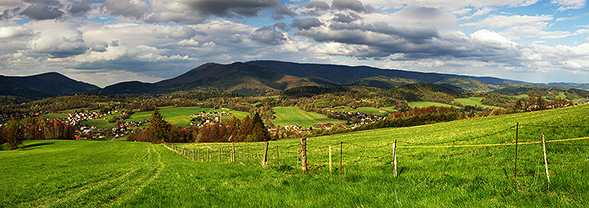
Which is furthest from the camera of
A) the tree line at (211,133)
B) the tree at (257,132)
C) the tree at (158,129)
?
the tree at (257,132)

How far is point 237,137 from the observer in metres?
91.6

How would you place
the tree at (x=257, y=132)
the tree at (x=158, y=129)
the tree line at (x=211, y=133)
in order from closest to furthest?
the tree at (x=158, y=129) → the tree line at (x=211, y=133) → the tree at (x=257, y=132)

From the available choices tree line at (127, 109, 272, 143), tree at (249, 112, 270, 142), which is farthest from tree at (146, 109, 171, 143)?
tree at (249, 112, 270, 142)

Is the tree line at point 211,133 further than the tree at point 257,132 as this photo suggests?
No

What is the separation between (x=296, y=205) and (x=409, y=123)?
302ft

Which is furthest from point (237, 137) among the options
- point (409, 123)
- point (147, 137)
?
point (409, 123)

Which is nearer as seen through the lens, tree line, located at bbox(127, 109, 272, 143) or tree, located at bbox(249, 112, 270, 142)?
tree line, located at bbox(127, 109, 272, 143)

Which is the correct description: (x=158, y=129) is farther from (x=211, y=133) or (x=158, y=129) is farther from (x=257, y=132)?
(x=257, y=132)

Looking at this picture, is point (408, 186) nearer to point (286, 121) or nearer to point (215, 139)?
point (215, 139)

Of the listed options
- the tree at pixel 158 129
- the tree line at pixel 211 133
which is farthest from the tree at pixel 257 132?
the tree at pixel 158 129

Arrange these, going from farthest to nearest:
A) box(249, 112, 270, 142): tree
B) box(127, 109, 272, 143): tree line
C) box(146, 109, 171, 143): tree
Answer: box(249, 112, 270, 142): tree < box(127, 109, 272, 143): tree line < box(146, 109, 171, 143): tree

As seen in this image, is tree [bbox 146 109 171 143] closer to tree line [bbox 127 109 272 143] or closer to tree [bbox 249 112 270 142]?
tree line [bbox 127 109 272 143]

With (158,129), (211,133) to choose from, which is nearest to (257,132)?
(211,133)

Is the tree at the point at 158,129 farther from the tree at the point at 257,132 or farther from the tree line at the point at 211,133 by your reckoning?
the tree at the point at 257,132
